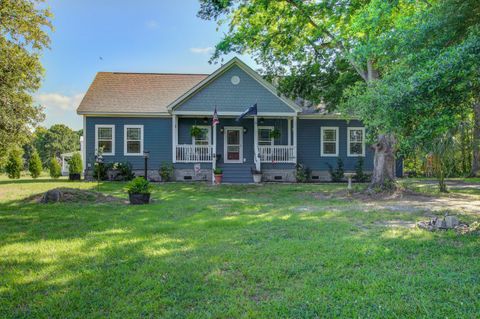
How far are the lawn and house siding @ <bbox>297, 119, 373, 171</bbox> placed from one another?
11424 millimetres

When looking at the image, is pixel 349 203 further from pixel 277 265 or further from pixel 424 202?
pixel 277 265

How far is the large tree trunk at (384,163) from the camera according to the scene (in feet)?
37.2

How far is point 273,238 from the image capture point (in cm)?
514

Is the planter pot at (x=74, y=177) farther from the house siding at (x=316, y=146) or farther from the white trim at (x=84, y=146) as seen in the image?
the house siding at (x=316, y=146)

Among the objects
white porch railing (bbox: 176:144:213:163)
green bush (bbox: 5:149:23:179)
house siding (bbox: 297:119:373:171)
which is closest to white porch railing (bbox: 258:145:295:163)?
house siding (bbox: 297:119:373:171)

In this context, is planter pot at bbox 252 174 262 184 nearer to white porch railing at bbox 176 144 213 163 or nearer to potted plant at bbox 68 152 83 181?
white porch railing at bbox 176 144 213 163

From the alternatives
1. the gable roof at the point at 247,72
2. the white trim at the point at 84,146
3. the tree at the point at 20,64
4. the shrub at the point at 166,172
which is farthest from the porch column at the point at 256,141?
the tree at the point at 20,64

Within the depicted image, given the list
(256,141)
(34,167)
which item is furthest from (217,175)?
(34,167)

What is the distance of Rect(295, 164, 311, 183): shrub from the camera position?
54.2 ft

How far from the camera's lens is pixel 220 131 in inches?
690

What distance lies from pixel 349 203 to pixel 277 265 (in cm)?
600

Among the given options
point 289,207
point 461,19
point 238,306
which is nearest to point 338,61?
point 289,207

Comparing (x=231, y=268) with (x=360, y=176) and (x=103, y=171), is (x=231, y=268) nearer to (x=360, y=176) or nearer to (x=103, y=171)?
(x=103, y=171)

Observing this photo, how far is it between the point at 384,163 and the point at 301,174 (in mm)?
5447
